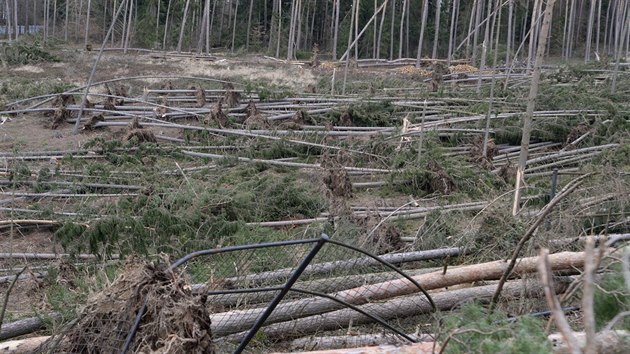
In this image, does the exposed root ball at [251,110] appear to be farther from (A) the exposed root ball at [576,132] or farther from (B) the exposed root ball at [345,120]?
(A) the exposed root ball at [576,132]

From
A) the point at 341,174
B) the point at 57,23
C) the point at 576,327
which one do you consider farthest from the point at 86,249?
the point at 57,23

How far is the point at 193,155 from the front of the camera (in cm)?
1256

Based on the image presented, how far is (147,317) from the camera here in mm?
4121

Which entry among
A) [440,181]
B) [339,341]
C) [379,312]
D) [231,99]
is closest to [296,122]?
[231,99]

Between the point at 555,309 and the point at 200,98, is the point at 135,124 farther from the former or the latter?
the point at 555,309

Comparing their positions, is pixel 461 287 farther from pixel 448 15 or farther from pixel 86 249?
pixel 448 15

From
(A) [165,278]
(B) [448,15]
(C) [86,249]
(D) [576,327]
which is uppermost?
(B) [448,15]

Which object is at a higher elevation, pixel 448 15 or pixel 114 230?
pixel 448 15

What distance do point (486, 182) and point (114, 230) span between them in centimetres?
549

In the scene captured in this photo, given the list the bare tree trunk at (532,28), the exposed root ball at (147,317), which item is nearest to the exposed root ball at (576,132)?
the bare tree trunk at (532,28)

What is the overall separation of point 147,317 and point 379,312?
8.57 ft

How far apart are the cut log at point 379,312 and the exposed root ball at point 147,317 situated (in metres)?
2.03

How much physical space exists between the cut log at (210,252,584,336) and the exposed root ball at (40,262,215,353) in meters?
1.59

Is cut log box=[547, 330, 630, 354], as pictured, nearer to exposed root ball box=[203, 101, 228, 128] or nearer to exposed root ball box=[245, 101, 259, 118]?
exposed root ball box=[203, 101, 228, 128]
